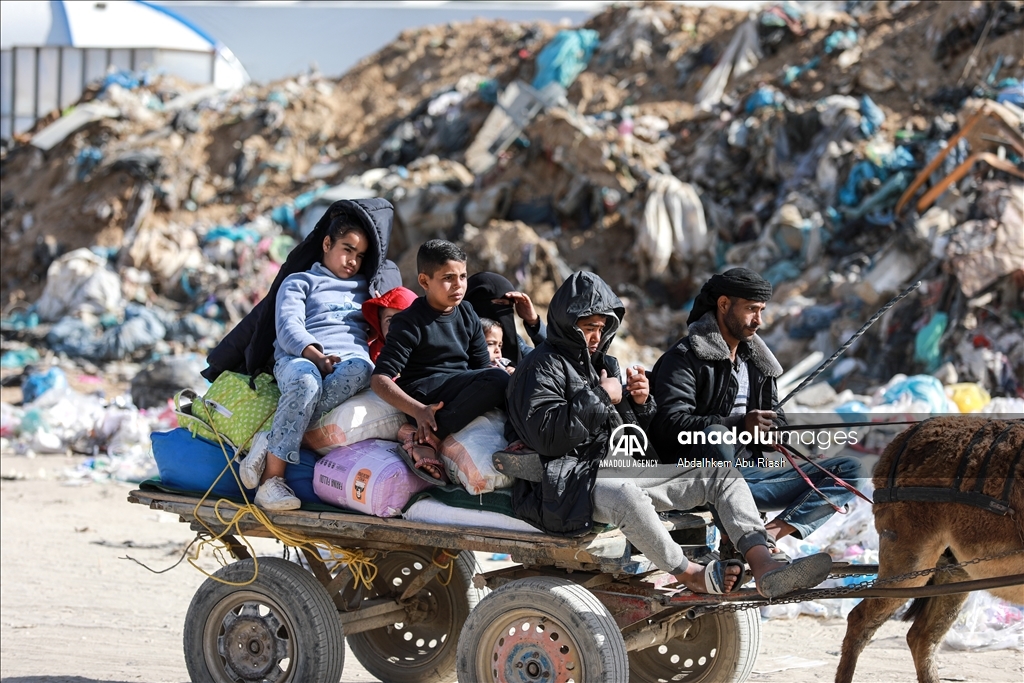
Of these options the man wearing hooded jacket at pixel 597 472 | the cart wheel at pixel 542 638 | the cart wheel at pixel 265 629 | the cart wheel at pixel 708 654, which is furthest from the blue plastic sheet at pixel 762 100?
the cart wheel at pixel 542 638

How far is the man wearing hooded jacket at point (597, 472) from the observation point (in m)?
3.91

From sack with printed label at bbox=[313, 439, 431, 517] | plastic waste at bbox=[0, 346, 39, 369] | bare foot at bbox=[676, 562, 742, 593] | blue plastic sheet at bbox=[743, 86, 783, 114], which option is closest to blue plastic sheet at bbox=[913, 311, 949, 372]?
blue plastic sheet at bbox=[743, 86, 783, 114]

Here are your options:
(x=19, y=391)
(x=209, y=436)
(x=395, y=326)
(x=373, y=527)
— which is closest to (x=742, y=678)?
(x=373, y=527)

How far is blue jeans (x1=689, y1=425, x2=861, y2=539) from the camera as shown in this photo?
428 centimetres

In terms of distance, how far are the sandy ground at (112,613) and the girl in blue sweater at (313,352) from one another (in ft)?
4.72

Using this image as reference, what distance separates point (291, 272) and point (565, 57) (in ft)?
71.2

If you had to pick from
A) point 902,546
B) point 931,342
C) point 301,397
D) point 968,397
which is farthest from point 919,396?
point 301,397

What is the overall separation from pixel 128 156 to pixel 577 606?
23.6 metres

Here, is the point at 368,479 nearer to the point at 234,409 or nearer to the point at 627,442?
the point at 234,409

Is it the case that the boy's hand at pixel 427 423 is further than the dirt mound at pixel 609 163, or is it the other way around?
the dirt mound at pixel 609 163

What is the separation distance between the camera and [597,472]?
4031mm

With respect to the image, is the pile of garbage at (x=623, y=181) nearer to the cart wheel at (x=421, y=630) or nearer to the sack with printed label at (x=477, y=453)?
the cart wheel at (x=421, y=630)

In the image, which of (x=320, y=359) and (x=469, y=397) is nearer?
(x=469, y=397)

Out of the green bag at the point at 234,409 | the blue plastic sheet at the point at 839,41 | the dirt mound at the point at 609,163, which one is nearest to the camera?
the green bag at the point at 234,409
